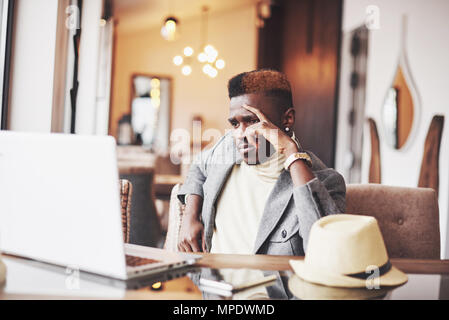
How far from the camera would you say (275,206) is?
1.28 m

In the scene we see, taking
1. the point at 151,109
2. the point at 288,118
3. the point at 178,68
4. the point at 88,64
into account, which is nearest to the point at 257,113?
the point at 288,118

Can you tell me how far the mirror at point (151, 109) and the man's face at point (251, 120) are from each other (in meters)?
7.40

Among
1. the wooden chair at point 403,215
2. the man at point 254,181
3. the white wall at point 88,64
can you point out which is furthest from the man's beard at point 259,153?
the white wall at point 88,64

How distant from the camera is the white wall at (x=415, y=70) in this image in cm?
267

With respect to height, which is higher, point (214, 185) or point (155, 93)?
point (155, 93)

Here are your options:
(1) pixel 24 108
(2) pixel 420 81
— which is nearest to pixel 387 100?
(2) pixel 420 81

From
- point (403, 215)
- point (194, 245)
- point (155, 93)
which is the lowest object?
point (194, 245)

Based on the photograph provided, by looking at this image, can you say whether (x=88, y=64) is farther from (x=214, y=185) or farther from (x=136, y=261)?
(x=136, y=261)

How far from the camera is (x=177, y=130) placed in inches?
343

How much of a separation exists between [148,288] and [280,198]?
57 centimetres

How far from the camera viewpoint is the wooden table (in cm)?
76

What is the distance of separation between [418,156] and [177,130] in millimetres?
6207

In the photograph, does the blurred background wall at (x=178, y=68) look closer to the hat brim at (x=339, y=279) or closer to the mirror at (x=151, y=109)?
the mirror at (x=151, y=109)
